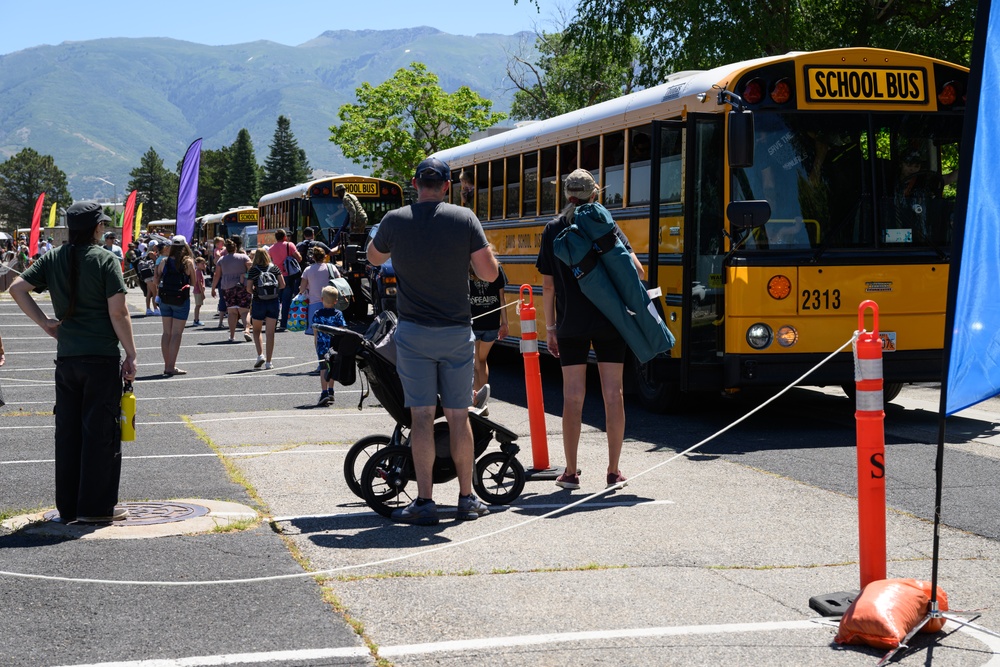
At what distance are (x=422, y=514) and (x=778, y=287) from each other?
15.4ft

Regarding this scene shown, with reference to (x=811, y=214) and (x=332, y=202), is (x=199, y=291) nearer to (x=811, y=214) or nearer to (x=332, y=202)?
(x=332, y=202)

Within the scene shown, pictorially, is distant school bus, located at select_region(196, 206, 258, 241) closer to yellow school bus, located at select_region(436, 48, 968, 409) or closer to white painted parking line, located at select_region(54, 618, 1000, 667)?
yellow school bus, located at select_region(436, 48, 968, 409)

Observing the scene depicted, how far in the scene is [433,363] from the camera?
22.2 ft

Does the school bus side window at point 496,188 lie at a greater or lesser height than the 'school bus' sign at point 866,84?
lesser

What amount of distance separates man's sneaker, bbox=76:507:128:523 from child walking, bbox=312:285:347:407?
531 cm

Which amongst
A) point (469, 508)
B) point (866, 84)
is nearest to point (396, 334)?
point (469, 508)

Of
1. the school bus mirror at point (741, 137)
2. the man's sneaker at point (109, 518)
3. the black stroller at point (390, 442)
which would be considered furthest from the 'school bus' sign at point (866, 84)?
the man's sneaker at point (109, 518)

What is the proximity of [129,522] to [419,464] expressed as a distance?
A: 157 centimetres

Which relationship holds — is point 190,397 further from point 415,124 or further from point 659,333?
point 415,124

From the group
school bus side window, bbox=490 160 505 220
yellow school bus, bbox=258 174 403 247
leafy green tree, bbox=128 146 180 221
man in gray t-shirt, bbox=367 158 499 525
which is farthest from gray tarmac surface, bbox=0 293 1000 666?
leafy green tree, bbox=128 146 180 221

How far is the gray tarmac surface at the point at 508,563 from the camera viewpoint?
15.3ft

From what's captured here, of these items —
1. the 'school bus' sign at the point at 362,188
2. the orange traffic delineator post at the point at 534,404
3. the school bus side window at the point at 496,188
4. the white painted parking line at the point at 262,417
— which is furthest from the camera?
the 'school bus' sign at the point at 362,188

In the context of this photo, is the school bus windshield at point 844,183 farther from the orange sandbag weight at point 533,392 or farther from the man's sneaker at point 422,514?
the man's sneaker at point 422,514

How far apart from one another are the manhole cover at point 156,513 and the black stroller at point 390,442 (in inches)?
35.0
